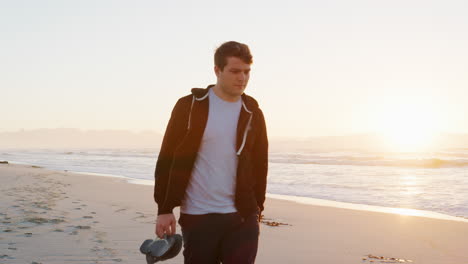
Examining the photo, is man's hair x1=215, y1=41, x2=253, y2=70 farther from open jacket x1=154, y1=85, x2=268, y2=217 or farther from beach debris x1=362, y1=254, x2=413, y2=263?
beach debris x1=362, y1=254, x2=413, y2=263

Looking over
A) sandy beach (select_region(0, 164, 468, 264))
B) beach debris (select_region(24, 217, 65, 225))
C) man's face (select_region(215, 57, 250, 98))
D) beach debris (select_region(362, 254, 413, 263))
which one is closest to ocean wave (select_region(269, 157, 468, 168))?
sandy beach (select_region(0, 164, 468, 264))

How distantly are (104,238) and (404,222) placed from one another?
227 inches

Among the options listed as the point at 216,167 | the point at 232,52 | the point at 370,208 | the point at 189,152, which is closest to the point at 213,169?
the point at 216,167

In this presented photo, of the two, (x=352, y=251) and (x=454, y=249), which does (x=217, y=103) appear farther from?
(x=454, y=249)

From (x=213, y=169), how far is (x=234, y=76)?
0.54 meters

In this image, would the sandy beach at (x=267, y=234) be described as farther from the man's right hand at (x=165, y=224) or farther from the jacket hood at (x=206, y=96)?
the jacket hood at (x=206, y=96)

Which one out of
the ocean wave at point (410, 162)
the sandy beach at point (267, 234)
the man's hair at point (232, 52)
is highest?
the man's hair at point (232, 52)

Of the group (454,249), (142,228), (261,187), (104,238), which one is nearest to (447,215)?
(454,249)

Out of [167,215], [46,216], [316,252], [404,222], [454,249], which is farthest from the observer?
[404,222]

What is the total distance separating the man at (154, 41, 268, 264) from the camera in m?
2.78

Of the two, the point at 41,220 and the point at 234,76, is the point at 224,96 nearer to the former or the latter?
the point at 234,76

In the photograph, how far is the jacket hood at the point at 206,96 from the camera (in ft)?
9.29

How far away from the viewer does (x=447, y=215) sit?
10.6 metres

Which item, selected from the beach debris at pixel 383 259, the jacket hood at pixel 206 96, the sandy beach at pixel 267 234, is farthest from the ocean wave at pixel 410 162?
the jacket hood at pixel 206 96
